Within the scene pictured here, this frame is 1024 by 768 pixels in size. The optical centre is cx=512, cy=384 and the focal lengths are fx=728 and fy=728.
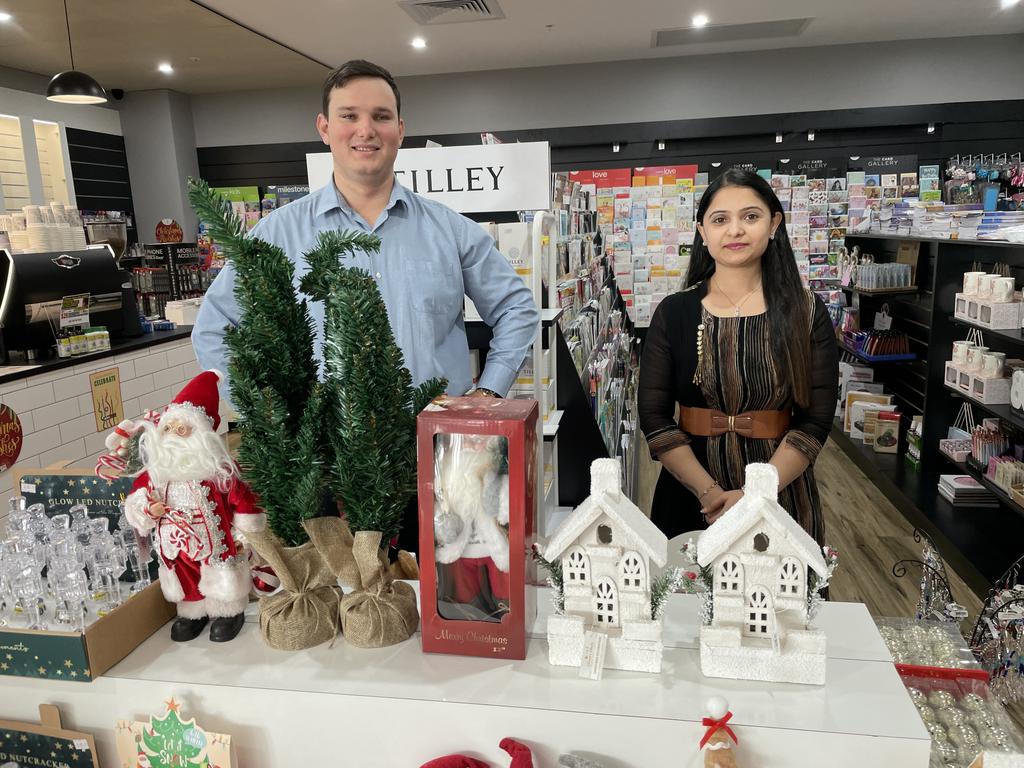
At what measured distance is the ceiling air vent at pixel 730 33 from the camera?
7.62 m

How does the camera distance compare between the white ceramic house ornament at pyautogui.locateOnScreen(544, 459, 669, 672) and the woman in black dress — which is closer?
the white ceramic house ornament at pyautogui.locateOnScreen(544, 459, 669, 672)

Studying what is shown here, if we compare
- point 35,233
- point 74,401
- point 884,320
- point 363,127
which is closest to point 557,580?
point 363,127

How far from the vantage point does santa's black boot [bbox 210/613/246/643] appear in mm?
1052

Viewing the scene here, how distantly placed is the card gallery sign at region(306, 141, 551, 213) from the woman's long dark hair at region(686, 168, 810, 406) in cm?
146

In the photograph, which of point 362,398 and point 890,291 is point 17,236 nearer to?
point 362,398

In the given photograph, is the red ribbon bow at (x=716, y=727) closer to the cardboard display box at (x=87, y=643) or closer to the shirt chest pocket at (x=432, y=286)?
the cardboard display box at (x=87, y=643)

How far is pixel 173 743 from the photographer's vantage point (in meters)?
0.96

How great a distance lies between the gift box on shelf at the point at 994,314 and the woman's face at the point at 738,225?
101 inches

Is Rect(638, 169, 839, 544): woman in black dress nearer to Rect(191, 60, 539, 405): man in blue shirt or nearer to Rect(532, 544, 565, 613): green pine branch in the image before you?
Rect(191, 60, 539, 405): man in blue shirt

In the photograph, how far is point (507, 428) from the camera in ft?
2.95

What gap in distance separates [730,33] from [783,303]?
7.28m

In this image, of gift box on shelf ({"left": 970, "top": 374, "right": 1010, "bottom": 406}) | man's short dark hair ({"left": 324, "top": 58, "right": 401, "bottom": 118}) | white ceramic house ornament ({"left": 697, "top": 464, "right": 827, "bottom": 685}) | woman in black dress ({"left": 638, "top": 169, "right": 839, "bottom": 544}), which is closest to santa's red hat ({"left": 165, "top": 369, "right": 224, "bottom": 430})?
white ceramic house ornament ({"left": 697, "top": 464, "right": 827, "bottom": 685})

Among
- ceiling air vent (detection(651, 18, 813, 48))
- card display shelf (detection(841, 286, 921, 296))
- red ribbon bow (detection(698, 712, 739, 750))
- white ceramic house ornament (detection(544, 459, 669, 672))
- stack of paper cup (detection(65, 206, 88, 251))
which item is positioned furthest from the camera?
ceiling air vent (detection(651, 18, 813, 48))

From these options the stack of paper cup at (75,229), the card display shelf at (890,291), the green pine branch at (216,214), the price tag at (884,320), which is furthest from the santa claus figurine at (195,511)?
the price tag at (884,320)
